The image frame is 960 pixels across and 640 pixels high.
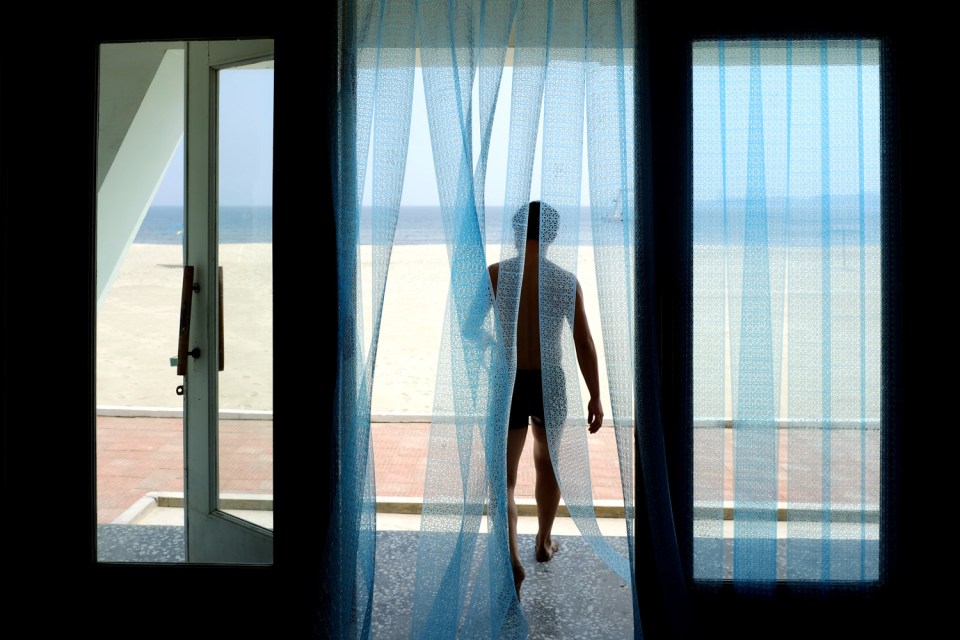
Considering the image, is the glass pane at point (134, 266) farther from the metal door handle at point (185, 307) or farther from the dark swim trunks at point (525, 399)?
the dark swim trunks at point (525, 399)

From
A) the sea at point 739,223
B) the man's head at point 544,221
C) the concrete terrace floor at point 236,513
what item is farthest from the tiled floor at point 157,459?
the man's head at point 544,221

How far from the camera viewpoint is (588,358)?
2232 millimetres

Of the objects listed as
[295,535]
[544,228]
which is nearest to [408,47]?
[544,228]

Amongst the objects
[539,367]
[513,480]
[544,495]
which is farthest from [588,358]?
[544,495]

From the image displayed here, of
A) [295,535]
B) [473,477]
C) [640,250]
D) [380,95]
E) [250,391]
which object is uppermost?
[380,95]

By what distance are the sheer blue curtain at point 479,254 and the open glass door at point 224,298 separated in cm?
28

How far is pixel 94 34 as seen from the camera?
1915 mm

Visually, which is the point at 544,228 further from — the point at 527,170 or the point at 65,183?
the point at 65,183

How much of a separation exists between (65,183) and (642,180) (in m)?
1.50

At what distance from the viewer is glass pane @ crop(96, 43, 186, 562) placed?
1.98 m

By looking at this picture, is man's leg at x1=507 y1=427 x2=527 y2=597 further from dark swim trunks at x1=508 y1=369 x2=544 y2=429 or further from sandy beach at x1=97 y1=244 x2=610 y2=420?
sandy beach at x1=97 y1=244 x2=610 y2=420

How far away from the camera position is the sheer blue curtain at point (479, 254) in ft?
5.72

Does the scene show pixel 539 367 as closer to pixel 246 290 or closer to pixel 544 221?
pixel 544 221

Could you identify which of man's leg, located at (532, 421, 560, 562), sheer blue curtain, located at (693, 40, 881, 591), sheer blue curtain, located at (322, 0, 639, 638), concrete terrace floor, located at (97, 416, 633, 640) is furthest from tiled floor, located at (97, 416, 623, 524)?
sheer blue curtain, located at (693, 40, 881, 591)
